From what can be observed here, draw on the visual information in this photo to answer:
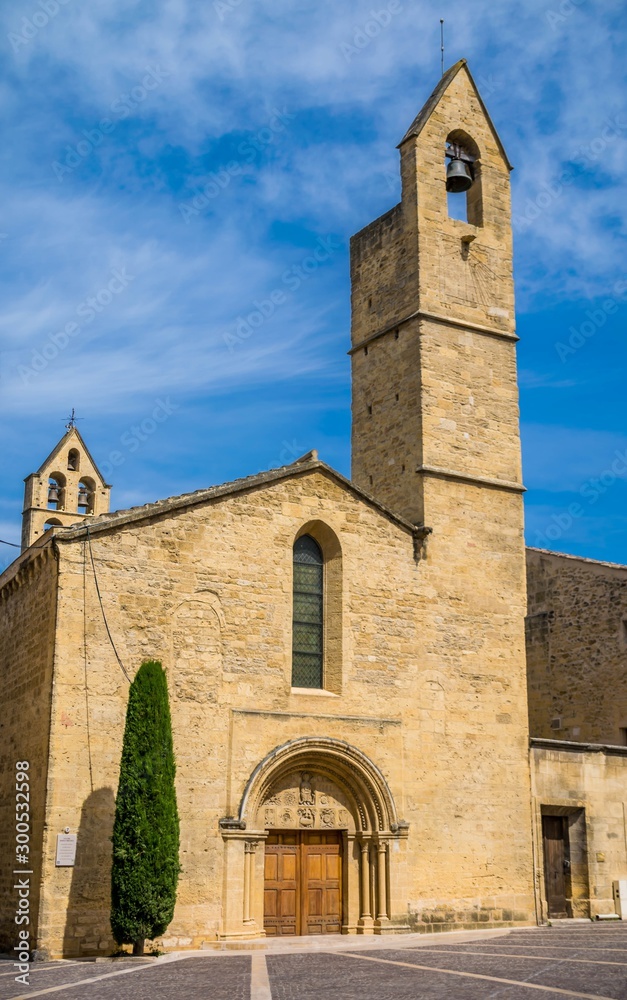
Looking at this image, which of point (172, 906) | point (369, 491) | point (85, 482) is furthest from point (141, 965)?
point (85, 482)

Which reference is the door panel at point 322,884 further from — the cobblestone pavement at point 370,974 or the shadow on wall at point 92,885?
the shadow on wall at point 92,885

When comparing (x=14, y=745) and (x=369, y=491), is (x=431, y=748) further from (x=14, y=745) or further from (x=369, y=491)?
(x=14, y=745)

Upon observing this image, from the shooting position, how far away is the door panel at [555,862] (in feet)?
65.3

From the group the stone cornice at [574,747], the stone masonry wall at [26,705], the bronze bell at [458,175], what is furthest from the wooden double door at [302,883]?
the bronze bell at [458,175]

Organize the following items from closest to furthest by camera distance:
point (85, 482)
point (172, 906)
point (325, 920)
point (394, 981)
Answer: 1. point (394, 981)
2. point (172, 906)
3. point (325, 920)
4. point (85, 482)

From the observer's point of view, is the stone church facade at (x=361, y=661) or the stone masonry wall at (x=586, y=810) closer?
the stone church facade at (x=361, y=661)

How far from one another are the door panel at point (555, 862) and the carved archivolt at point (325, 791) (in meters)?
3.82

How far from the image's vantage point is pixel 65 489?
39.4m

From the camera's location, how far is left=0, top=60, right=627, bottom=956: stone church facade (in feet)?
51.9

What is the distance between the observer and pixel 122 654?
16016 millimetres

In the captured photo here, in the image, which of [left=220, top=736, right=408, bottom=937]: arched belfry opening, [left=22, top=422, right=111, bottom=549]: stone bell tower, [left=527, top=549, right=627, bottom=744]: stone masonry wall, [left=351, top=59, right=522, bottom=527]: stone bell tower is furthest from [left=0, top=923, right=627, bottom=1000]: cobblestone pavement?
[left=22, top=422, right=111, bottom=549]: stone bell tower

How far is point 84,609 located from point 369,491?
7322mm

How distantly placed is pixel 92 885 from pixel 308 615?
5633 mm

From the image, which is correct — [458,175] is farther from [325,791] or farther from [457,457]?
[325,791]
